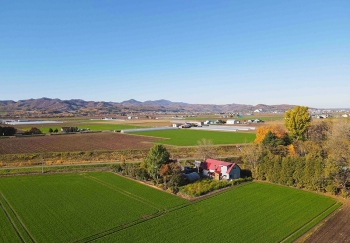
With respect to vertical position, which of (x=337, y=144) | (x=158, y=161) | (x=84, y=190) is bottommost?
(x=84, y=190)

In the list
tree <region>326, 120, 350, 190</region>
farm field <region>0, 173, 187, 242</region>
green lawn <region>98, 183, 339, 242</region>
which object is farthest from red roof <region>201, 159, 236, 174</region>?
tree <region>326, 120, 350, 190</region>

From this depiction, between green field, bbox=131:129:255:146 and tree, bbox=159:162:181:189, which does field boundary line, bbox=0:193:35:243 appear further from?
green field, bbox=131:129:255:146

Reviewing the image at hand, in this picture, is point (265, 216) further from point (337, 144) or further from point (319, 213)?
point (337, 144)

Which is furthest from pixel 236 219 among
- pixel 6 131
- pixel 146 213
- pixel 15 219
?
pixel 6 131

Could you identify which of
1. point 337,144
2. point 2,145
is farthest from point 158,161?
point 2,145

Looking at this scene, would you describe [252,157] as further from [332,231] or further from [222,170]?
[332,231]

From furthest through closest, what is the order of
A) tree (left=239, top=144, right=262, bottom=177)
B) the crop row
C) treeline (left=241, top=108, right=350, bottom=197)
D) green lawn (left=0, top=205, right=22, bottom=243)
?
tree (left=239, top=144, right=262, bottom=177)
treeline (left=241, top=108, right=350, bottom=197)
the crop row
green lawn (left=0, top=205, right=22, bottom=243)

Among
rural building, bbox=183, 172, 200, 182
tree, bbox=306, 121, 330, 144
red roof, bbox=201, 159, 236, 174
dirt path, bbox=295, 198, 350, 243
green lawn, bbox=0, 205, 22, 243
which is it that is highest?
tree, bbox=306, 121, 330, 144
